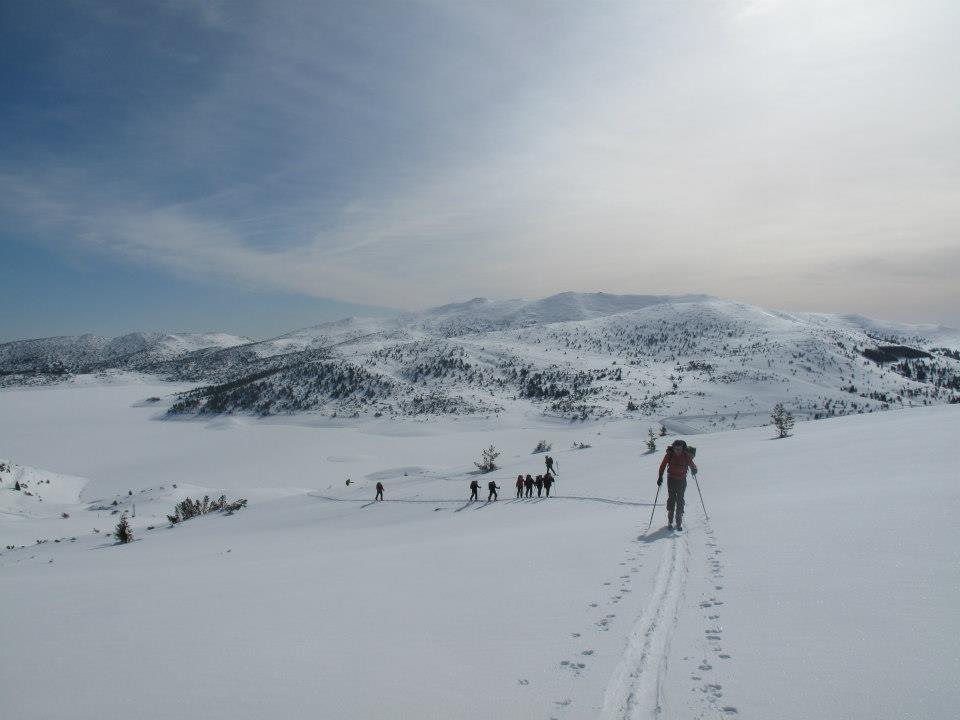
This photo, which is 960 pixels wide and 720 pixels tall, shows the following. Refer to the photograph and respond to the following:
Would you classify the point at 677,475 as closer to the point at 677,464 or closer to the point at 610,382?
the point at 677,464

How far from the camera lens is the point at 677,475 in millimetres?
9469

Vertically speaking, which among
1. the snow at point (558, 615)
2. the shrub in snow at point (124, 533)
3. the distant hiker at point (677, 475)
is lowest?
the shrub in snow at point (124, 533)

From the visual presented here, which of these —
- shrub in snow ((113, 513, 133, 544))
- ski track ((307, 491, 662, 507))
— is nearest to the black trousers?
ski track ((307, 491, 662, 507))

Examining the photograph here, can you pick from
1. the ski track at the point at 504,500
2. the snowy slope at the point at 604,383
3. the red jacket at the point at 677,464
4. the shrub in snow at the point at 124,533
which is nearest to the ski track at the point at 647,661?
the red jacket at the point at 677,464

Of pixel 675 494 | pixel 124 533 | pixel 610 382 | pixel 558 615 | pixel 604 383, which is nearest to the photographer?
pixel 558 615

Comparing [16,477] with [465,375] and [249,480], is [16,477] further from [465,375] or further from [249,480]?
[465,375]

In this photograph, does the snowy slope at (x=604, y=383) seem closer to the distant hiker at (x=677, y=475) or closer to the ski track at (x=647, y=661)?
the distant hiker at (x=677, y=475)

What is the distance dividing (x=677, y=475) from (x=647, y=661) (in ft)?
18.8

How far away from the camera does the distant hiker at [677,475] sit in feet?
30.2

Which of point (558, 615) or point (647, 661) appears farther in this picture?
point (558, 615)

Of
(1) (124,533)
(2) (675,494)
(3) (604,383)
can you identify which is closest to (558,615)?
(2) (675,494)

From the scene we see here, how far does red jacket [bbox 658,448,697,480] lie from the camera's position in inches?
373

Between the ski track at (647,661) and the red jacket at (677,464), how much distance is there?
347cm

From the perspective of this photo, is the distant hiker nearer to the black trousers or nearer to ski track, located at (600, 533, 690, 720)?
the black trousers
